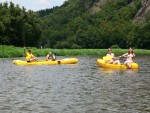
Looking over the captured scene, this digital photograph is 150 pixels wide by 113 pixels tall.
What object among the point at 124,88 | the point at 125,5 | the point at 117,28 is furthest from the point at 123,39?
the point at 124,88

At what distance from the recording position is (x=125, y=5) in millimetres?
183375

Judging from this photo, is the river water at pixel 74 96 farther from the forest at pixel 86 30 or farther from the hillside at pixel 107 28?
the hillside at pixel 107 28

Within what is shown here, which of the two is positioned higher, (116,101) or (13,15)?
(13,15)

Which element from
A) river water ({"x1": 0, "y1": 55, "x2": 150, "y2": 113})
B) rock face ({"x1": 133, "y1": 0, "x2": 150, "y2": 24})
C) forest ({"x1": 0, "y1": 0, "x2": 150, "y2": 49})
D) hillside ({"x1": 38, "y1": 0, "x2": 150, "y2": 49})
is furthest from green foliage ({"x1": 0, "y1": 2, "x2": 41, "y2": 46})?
rock face ({"x1": 133, "y1": 0, "x2": 150, "y2": 24})

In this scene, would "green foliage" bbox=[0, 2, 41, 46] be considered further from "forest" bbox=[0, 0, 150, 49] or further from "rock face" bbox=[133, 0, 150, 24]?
"rock face" bbox=[133, 0, 150, 24]

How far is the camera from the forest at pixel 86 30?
80.9 m

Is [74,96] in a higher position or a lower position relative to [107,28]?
lower

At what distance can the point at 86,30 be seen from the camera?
158750mm

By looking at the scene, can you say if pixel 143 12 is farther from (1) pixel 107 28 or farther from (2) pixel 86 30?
(1) pixel 107 28

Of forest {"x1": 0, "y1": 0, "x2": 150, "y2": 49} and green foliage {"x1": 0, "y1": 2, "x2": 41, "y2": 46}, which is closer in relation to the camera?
green foliage {"x1": 0, "y1": 2, "x2": 41, "y2": 46}

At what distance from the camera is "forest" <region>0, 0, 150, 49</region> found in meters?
80.9

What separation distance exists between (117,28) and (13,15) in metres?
64.6

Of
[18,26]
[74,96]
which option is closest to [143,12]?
[18,26]

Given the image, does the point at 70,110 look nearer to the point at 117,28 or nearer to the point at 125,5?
the point at 117,28
